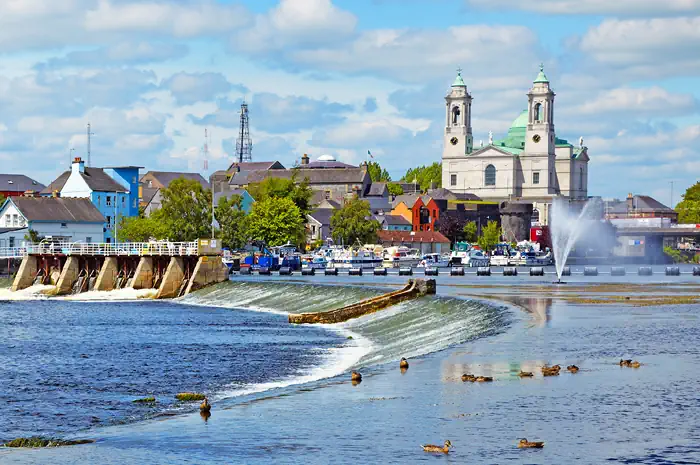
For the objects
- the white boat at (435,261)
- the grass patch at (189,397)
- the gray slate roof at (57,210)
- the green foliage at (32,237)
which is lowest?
the grass patch at (189,397)

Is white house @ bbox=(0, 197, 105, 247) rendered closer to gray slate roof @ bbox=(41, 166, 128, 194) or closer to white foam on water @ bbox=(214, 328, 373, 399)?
gray slate roof @ bbox=(41, 166, 128, 194)

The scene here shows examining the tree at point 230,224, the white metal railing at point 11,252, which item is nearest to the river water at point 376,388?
the white metal railing at point 11,252

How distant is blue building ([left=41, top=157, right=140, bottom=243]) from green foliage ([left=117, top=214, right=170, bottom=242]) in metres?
2.01

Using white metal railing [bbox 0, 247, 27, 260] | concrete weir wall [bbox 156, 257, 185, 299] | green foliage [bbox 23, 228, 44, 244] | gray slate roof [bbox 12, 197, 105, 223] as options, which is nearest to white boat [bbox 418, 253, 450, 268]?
gray slate roof [bbox 12, 197, 105, 223]

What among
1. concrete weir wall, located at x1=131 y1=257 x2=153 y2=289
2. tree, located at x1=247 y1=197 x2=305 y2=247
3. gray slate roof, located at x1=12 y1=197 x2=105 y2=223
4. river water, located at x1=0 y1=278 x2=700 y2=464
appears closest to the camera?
river water, located at x1=0 y1=278 x2=700 y2=464

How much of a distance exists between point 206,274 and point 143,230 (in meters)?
63.4

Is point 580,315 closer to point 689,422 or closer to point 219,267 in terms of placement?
point 689,422

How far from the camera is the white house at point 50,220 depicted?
502 feet

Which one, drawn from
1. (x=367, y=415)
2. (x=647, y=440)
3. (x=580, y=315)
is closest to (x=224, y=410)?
(x=367, y=415)

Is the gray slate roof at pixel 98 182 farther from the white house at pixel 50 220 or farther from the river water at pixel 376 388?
the river water at pixel 376 388

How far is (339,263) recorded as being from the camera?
569ft

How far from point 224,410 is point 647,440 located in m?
11.8

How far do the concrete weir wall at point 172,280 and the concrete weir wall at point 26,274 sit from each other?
21.2 m

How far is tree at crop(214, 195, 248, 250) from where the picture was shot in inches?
6757
